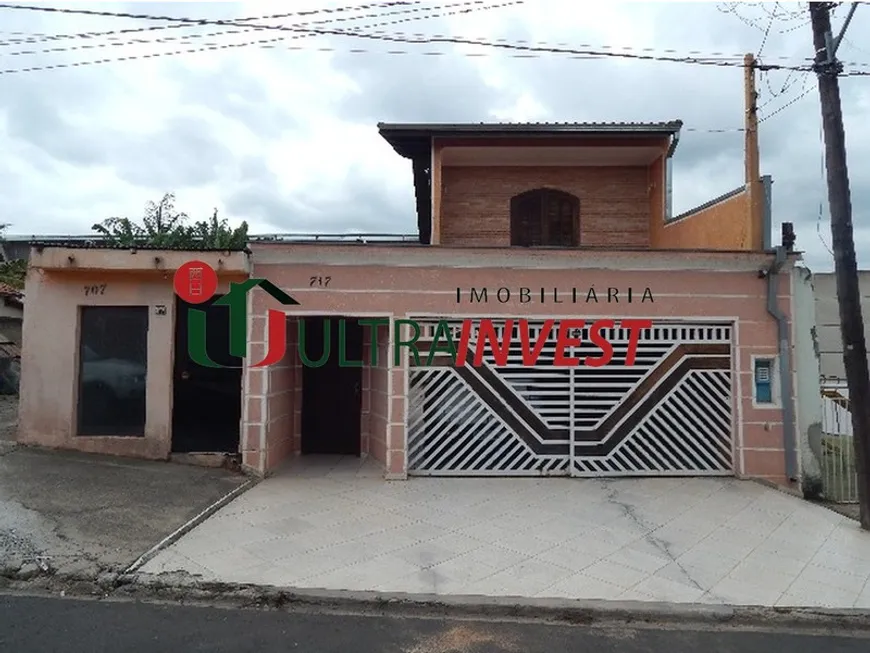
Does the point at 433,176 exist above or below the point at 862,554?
above

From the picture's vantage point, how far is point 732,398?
26.4 feet

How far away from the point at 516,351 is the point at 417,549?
3528 mm

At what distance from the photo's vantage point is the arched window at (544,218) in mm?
12047

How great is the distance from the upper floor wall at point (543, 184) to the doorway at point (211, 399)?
4694 millimetres

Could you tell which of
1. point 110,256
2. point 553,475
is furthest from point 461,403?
point 110,256

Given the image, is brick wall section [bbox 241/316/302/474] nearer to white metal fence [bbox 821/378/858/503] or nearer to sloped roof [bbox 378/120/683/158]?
sloped roof [bbox 378/120/683/158]

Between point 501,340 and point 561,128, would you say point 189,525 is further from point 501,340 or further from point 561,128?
point 561,128

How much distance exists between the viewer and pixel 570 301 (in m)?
7.90

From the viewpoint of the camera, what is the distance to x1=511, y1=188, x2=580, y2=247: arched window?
12047mm

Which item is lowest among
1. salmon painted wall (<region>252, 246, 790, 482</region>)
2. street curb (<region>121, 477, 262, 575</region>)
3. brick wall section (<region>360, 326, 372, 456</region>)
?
street curb (<region>121, 477, 262, 575</region>)

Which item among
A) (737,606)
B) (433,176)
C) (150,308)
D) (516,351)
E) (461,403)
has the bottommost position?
(737,606)

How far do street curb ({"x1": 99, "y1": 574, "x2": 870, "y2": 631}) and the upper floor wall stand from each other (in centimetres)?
766

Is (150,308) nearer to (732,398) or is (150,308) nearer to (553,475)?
(553,475)

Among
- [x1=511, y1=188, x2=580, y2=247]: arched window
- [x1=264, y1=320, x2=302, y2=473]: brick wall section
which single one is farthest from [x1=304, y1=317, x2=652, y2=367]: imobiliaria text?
[x1=511, y1=188, x2=580, y2=247]: arched window
